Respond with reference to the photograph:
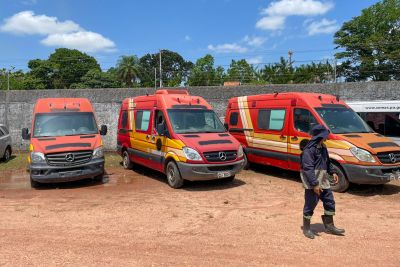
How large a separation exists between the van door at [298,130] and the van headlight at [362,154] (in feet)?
4.43

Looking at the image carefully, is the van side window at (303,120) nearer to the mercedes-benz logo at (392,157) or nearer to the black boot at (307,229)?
the mercedes-benz logo at (392,157)

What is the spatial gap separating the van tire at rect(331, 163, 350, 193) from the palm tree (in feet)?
218

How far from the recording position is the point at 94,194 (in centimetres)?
912

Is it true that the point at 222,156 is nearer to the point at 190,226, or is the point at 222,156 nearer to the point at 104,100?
the point at 190,226

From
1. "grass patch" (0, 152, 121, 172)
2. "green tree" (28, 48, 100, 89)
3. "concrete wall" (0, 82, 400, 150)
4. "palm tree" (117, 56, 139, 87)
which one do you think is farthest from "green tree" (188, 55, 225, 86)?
"grass patch" (0, 152, 121, 172)

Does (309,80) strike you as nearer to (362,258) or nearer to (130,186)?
(130,186)

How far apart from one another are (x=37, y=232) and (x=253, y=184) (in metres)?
5.64

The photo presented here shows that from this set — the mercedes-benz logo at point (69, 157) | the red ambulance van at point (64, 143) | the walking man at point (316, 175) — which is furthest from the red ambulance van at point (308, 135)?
the mercedes-benz logo at point (69, 157)

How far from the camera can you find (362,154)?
8.51 metres

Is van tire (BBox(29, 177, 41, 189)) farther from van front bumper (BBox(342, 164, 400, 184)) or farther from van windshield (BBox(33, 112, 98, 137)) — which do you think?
van front bumper (BBox(342, 164, 400, 184))

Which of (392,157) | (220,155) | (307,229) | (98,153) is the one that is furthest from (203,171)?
(392,157)

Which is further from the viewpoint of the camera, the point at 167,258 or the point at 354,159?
the point at 354,159

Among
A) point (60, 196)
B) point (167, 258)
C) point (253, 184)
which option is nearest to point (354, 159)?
point (253, 184)

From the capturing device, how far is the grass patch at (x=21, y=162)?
42.9 ft
